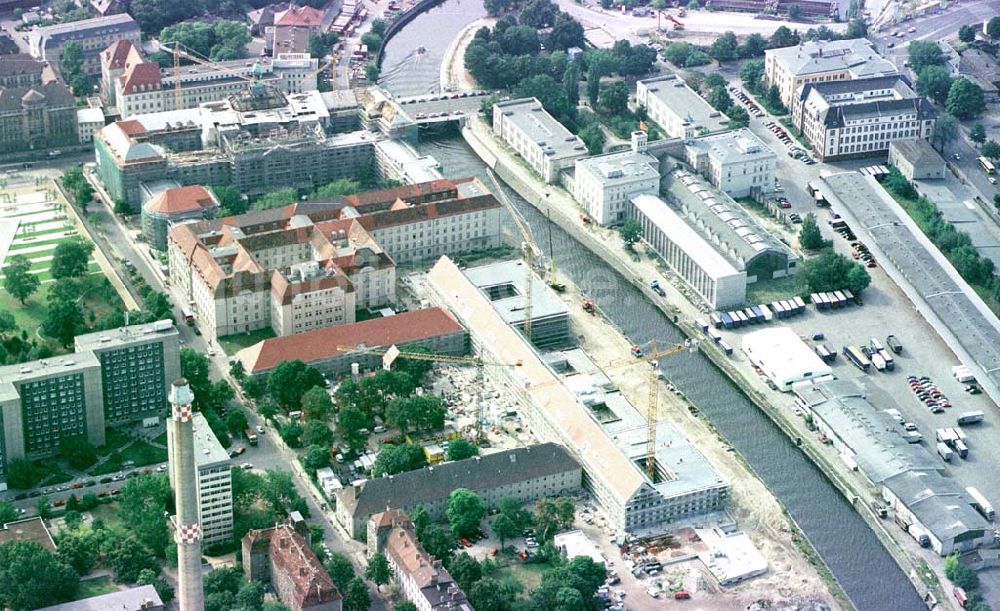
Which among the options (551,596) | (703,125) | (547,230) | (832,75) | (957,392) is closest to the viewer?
(551,596)

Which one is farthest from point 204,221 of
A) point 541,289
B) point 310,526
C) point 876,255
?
point 876,255

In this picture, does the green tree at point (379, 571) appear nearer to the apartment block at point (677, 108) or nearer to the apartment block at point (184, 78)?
the apartment block at point (677, 108)

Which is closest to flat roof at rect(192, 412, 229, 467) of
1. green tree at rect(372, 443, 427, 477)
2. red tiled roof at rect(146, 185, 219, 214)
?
green tree at rect(372, 443, 427, 477)

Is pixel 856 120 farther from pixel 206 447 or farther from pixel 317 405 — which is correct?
pixel 206 447

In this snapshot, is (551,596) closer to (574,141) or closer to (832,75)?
(574,141)

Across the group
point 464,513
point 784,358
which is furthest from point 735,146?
point 464,513

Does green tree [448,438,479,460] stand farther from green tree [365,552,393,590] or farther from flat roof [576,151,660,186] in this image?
flat roof [576,151,660,186]

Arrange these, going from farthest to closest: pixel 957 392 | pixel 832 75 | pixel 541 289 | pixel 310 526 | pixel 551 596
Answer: pixel 832 75
pixel 541 289
pixel 957 392
pixel 310 526
pixel 551 596
